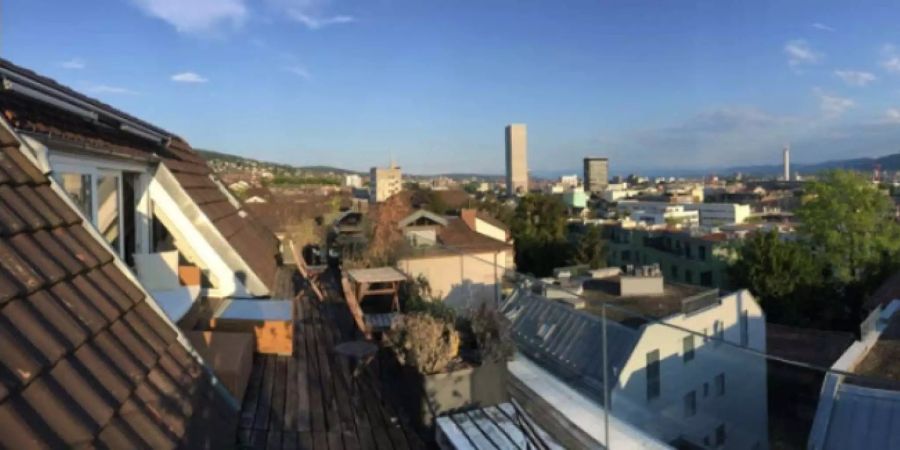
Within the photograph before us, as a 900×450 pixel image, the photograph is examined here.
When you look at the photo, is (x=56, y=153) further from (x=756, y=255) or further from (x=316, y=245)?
(x=756, y=255)

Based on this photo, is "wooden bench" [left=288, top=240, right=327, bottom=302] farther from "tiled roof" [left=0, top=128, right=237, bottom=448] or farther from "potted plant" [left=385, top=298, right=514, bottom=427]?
"tiled roof" [left=0, top=128, right=237, bottom=448]

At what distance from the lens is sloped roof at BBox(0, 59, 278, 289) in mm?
2768

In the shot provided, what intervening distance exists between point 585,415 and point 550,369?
0.97 m

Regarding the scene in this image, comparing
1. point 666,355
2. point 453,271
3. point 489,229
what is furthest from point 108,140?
point 489,229

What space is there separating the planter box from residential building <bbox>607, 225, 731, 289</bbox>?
99.5ft

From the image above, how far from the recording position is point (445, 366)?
349 cm

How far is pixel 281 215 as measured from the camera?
1608 cm

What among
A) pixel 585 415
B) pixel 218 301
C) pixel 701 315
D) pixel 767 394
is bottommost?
pixel 767 394

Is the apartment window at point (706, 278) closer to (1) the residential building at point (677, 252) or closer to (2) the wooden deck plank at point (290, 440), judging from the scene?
(1) the residential building at point (677, 252)

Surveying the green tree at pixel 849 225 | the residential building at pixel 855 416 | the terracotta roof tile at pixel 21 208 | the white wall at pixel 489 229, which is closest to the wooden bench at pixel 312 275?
the terracotta roof tile at pixel 21 208

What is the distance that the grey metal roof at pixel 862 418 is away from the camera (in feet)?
42.2

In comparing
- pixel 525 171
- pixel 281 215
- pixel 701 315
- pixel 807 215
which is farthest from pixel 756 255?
pixel 525 171

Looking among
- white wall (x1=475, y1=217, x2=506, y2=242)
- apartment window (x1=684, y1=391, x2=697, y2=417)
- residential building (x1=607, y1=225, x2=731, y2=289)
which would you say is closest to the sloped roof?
apartment window (x1=684, y1=391, x2=697, y2=417)

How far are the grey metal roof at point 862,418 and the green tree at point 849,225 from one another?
21.1 meters
